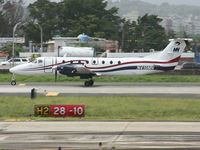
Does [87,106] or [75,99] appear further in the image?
[75,99]

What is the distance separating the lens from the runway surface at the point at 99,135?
15875 mm

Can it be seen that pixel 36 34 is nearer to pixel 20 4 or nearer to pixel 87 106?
pixel 20 4

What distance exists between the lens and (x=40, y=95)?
31.0 meters

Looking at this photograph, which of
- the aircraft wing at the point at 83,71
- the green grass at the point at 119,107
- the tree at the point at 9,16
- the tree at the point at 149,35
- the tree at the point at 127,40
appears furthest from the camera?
the tree at the point at 9,16

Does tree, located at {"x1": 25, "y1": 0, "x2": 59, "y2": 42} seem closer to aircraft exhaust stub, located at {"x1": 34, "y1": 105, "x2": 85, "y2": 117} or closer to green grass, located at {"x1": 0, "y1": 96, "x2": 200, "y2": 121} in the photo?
green grass, located at {"x1": 0, "y1": 96, "x2": 200, "y2": 121}

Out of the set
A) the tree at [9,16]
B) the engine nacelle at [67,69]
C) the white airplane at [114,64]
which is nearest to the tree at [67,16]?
the tree at [9,16]

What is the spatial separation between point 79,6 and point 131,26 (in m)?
19.1

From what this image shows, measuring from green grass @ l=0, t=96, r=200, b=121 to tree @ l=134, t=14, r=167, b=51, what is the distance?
81231 millimetres

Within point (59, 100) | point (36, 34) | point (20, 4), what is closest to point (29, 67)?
point (59, 100)

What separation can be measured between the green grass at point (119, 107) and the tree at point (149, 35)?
8123 centimetres

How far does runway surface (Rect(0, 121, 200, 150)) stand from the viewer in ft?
52.1

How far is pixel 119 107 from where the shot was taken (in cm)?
2598

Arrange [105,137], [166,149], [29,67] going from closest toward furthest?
[166,149] < [105,137] < [29,67]

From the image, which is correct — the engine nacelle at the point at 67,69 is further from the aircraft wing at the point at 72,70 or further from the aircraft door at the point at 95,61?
the aircraft door at the point at 95,61
